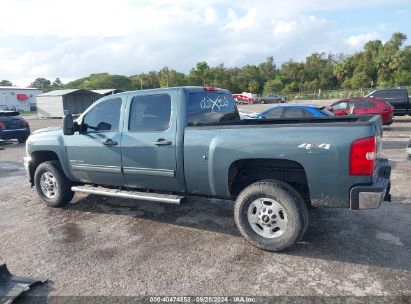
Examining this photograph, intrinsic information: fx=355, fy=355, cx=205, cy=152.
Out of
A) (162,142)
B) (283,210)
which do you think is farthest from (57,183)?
(283,210)

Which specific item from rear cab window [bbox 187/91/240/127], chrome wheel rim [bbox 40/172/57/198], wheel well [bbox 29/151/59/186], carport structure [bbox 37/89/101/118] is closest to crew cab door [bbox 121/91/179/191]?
rear cab window [bbox 187/91/240/127]

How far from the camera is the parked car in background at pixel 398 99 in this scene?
1681 cm

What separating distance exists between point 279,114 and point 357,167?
768cm

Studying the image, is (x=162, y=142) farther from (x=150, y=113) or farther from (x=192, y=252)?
(x=192, y=252)

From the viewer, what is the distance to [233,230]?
4.79m

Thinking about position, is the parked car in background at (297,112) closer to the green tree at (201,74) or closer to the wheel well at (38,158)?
the wheel well at (38,158)

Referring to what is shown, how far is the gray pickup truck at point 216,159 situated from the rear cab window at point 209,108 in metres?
0.02

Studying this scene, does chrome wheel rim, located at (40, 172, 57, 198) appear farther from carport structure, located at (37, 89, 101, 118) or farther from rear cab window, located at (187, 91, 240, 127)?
carport structure, located at (37, 89, 101, 118)

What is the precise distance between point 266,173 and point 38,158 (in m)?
4.07

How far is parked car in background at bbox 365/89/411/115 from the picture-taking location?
55.2ft

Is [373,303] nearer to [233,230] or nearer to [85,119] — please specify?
[233,230]

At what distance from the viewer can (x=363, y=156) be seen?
3502 mm

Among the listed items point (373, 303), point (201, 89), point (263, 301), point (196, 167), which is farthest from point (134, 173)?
point (373, 303)

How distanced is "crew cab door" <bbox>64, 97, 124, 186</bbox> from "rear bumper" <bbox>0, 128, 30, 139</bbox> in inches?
393
